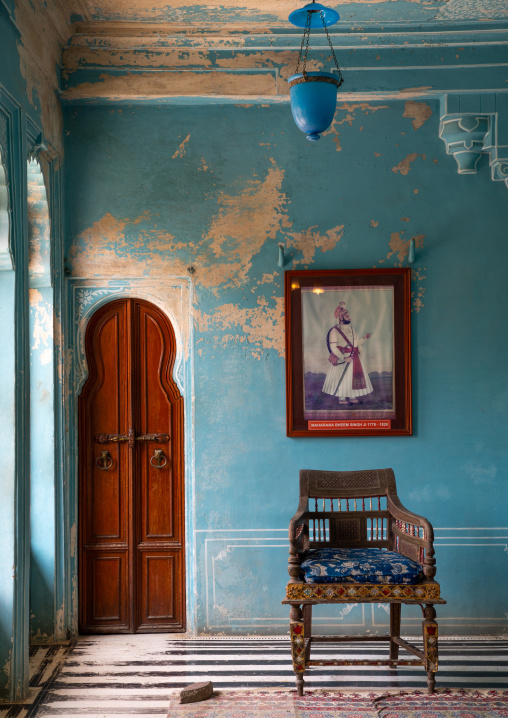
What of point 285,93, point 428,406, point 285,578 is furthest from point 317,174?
point 285,578

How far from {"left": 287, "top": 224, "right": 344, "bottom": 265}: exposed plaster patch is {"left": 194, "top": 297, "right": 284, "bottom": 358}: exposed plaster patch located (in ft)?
1.31

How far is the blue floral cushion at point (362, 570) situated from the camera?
12.9ft

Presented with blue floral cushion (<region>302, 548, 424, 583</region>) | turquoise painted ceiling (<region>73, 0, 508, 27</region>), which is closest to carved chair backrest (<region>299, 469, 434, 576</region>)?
blue floral cushion (<region>302, 548, 424, 583</region>)

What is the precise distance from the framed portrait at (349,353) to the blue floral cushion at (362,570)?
1291mm

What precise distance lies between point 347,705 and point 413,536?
105 cm

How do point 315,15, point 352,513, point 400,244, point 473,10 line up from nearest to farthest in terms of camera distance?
point 315,15 → point 352,513 → point 473,10 → point 400,244

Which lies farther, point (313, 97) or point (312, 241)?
point (312, 241)

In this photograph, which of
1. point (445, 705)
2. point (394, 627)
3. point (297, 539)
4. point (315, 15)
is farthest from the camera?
point (394, 627)

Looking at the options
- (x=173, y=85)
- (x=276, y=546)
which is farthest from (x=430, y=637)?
(x=173, y=85)

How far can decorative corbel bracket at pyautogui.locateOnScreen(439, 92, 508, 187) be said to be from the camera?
513 cm

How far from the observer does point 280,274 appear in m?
5.29

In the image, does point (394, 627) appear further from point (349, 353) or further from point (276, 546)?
point (349, 353)

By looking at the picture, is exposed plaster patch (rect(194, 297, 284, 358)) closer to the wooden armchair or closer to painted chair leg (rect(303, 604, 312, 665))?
the wooden armchair

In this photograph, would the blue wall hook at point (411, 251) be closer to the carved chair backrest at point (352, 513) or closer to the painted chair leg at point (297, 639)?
the carved chair backrest at point (352, 513)
